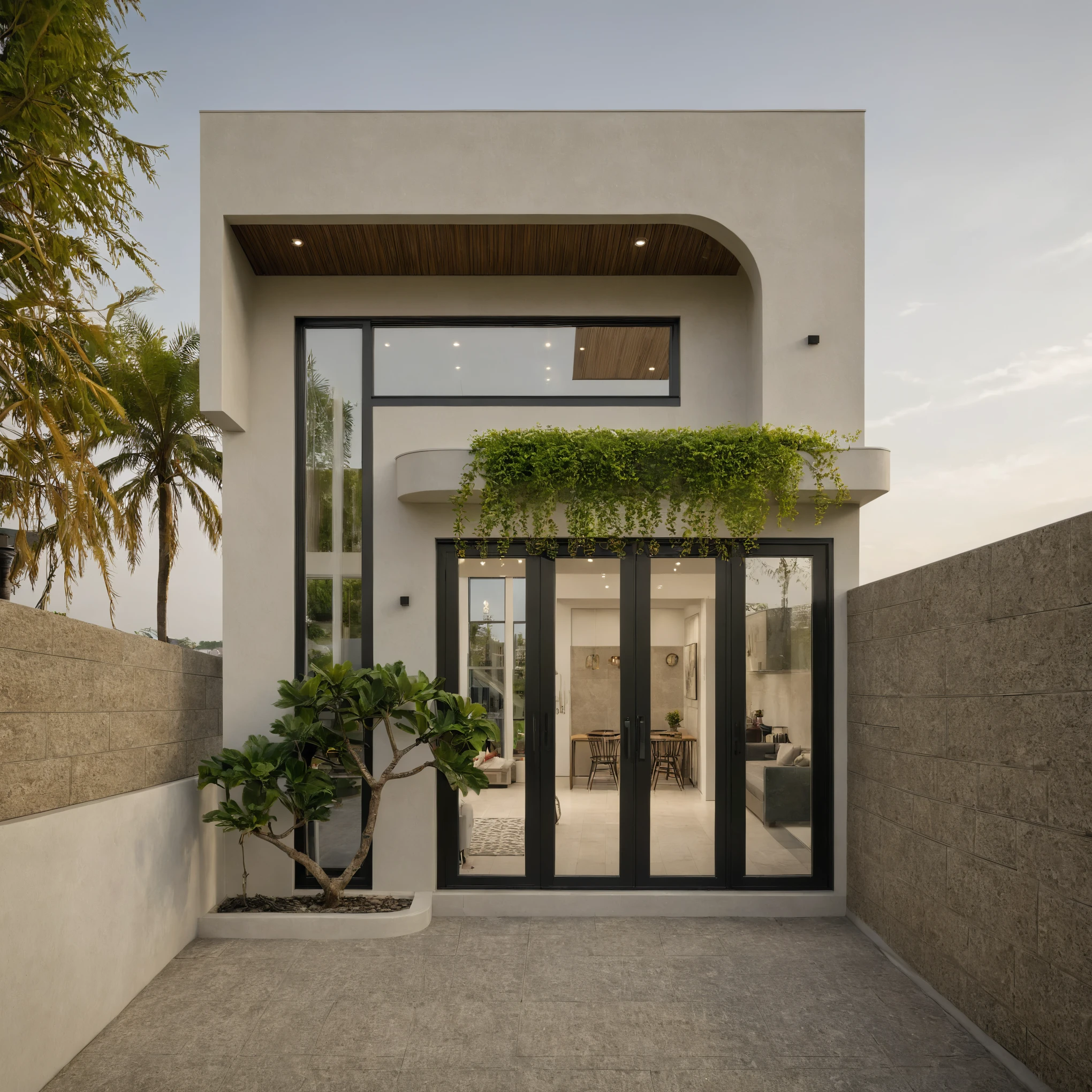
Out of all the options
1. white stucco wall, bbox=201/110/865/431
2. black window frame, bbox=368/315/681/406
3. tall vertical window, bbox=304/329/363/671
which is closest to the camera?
white stucco wall, bbox=201/110/865/431

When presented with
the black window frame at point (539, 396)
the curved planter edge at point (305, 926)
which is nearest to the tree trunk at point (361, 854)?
the curved planter edge at point (305, 926)

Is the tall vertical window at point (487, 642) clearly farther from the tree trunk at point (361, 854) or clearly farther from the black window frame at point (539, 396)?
the black window frame at point (539, 396)

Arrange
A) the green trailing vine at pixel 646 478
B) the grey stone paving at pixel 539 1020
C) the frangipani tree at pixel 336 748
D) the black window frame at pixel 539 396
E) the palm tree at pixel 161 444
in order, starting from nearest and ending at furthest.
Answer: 1. the grey stone paving at pixel 539 1020
2. the frangipani tree at pixel 336 748
3. the green trailing vine at pixel 646 478
4. the black window frame at pixel 539 396
5. the palm tree at pixel 161 444

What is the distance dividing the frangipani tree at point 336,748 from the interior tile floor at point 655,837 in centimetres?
73

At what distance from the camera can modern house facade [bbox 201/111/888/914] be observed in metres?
5.86

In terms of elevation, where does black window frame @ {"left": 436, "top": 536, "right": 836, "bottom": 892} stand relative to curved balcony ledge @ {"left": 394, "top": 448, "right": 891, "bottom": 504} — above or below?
below

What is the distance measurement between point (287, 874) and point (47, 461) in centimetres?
349

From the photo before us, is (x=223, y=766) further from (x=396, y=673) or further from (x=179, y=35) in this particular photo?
(x=179, y=35)

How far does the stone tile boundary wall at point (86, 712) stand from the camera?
11.8 feet

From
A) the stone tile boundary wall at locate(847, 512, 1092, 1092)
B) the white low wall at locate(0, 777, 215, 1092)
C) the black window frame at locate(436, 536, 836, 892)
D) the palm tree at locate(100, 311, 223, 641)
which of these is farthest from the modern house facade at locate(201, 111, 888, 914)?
the palm tree at locate(100, 311, 223, 641)

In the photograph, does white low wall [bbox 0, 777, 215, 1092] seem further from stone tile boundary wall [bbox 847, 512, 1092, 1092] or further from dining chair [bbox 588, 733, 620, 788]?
stone tile boundary wall [bbox 847, 512, 1092, 1092]

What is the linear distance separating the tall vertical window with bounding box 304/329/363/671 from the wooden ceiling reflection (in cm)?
60

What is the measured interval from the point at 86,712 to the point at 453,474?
277 centimetres

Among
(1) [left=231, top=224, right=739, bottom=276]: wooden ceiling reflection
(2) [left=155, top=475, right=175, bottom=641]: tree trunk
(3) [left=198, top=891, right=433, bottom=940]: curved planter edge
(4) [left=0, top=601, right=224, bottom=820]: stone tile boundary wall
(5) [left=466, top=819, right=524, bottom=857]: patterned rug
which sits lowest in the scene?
(3) [left=198, top=891, right=433, bottom=940]: curved planter edge
